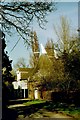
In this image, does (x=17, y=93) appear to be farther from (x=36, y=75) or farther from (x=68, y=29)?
(x=68, y=29)

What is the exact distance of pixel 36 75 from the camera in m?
23.2

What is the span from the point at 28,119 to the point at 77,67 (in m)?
5.42

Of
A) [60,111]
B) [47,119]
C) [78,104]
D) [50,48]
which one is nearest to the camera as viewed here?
[47,119]

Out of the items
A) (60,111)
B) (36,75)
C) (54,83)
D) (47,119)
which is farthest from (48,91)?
(47,119)

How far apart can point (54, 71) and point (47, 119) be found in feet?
23.8

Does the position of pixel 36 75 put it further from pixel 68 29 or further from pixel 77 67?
pixel 77 67

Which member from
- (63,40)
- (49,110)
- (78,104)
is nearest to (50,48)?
(63,40)

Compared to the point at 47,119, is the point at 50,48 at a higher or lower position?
higher

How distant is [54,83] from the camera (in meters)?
19.0

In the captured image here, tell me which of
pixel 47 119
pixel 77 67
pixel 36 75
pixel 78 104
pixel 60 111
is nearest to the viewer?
pixel 47 119

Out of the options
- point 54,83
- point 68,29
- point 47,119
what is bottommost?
point 47,119

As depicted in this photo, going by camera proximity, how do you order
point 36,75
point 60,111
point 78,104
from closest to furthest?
point 60,111 < point 78,104 < point 36,75

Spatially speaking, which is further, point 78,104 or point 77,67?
point 78,104

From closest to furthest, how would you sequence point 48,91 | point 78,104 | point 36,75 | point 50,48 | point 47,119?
point 47,119, point 78,104, point 50,48, point 48,91, point 36,75
